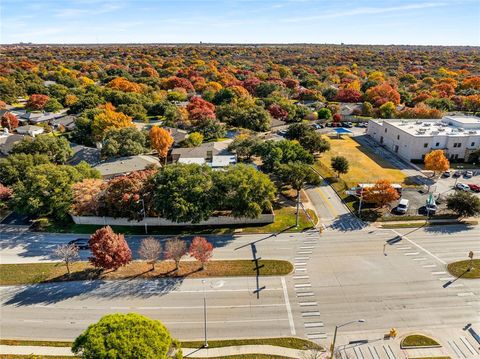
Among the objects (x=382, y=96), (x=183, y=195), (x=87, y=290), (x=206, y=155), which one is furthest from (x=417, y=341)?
(x=382, y=96)

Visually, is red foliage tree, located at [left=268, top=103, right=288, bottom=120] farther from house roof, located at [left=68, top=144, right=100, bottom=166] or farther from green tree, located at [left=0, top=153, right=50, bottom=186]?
green tree, located at [left=0, top=153, right=50, bottom=186]

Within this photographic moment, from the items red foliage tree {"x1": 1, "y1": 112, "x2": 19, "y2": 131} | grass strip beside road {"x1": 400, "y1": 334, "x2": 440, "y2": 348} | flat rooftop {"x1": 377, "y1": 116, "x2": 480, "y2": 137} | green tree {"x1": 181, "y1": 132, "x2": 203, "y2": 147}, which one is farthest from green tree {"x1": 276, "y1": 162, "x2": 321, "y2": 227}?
red foliage tree {"x1": 1, "y1": 112, "x2": 19, "y2": 131}

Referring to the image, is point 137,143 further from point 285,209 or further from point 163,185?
point 285,209

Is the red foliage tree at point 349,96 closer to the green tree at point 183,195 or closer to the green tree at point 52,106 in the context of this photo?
the green tree at point 183,195

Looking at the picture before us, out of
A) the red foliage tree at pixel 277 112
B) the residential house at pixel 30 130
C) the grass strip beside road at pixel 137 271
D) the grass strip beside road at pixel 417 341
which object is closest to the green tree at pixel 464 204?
the grass strip beside road at pixel 417 341

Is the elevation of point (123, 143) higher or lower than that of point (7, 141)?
higher

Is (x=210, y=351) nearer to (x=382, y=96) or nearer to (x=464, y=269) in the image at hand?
(x=464, y=269)
